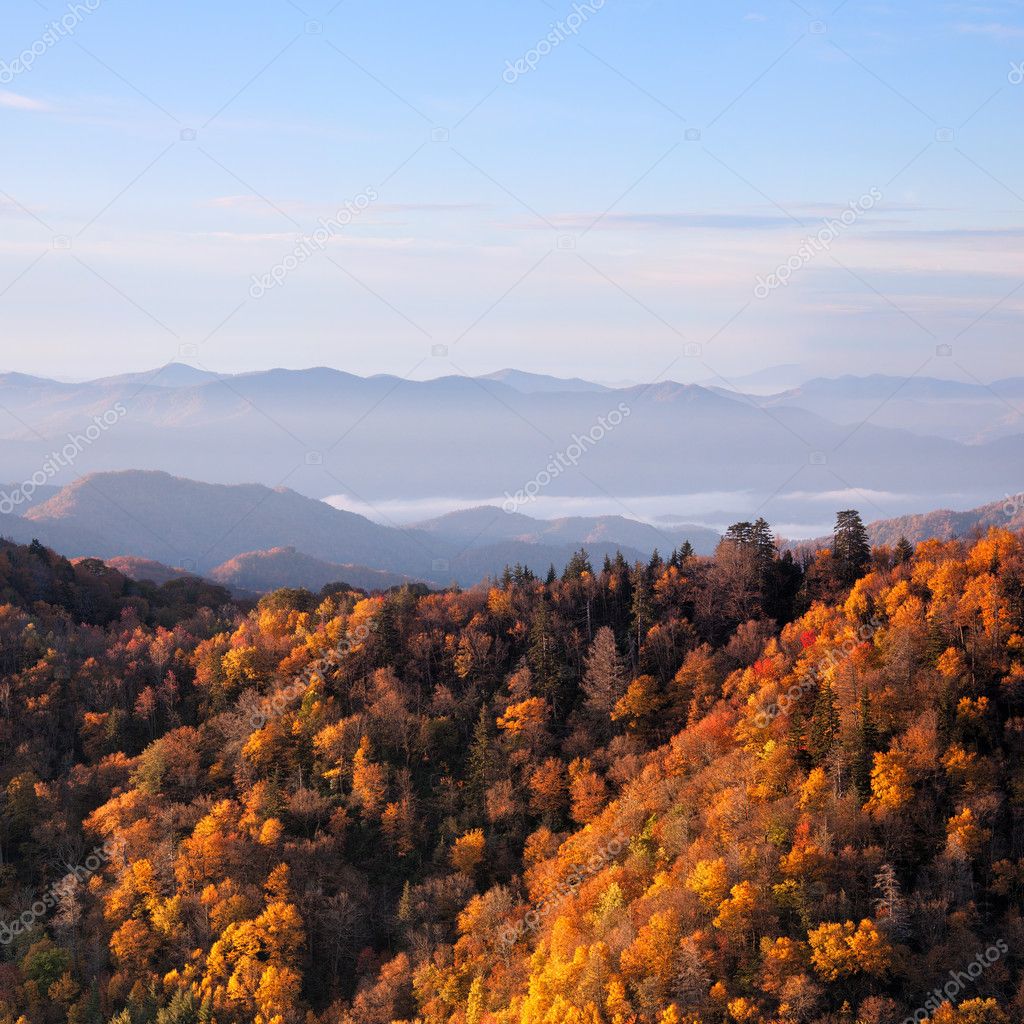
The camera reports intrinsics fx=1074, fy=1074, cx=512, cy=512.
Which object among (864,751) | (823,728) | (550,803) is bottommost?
(550,803)

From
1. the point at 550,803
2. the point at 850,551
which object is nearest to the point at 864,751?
the point at 550,803

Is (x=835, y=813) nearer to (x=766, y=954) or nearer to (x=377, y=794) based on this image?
(x=766, y=954)

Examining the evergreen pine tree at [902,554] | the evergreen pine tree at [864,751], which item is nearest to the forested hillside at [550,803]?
the evergreen pine tree at [864,751]

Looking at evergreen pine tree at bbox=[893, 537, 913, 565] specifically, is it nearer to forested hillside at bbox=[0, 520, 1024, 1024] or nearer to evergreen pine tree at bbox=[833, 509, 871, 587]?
forested hillside at bbox=[0, 520, 1024, 1024]

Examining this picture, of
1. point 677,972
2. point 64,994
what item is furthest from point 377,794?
point 677,972

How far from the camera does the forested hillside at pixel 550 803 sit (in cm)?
6769

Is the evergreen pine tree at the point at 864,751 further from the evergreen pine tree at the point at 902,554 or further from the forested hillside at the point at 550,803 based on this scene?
the evergreen pine tree at the point at 902,554

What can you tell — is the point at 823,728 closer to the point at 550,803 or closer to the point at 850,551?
the point at 550,803

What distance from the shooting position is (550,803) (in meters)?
93.1

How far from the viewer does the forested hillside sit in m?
67.7

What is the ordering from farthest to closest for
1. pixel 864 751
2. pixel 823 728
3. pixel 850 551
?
pixel 850 551 → pixel 823 728 → pixel 864 751

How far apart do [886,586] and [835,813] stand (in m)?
33.7

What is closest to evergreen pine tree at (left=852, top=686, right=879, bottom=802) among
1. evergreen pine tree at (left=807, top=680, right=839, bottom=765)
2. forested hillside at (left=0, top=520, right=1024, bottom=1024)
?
forested hillside at (left=0, top=520, right=1024, bottom=1024)

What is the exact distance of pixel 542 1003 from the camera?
6906cm
